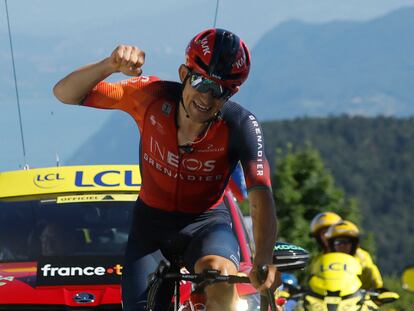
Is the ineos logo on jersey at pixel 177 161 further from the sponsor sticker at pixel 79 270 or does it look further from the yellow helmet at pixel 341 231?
the yellow helmet at pixel 341 231

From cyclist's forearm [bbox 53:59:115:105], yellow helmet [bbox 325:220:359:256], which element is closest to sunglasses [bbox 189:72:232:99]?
cyclist's forearm [bbox 53:59:115:105]

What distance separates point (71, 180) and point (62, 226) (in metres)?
0.46

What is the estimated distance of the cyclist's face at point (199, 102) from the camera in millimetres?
5125

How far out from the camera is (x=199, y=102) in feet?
17.0

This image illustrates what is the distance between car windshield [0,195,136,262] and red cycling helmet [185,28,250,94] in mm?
2349

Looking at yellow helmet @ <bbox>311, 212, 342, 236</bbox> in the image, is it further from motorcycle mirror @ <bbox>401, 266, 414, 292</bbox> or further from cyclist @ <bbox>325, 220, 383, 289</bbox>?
motorcycle mirror @ <bbox>401, 266, 414, 292</bbox>

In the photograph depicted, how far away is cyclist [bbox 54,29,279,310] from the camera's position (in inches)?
197

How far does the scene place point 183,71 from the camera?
5.29 meters

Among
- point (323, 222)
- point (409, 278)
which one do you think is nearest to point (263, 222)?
point (409, 278)

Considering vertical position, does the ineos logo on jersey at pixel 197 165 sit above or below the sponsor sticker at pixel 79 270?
above

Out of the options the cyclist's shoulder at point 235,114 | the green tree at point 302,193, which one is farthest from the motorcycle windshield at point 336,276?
the green tree at point 302,193

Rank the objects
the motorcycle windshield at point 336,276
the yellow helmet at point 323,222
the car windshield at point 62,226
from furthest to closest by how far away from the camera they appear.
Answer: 1. the yellow helmet at point 323,222
2. the motorcycle windshield at point 336,276
3. the car windshield at point 62,226

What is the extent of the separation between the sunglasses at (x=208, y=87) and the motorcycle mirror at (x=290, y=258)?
742 millimetres

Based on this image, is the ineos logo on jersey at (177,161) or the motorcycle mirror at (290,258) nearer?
the motorcycle mirror at (290,258)
